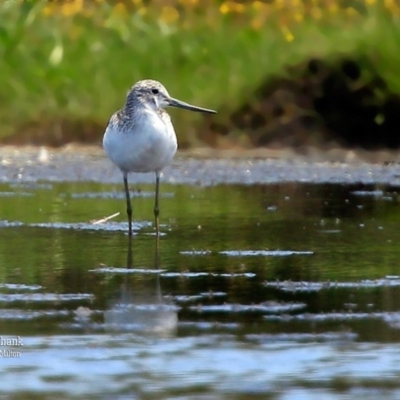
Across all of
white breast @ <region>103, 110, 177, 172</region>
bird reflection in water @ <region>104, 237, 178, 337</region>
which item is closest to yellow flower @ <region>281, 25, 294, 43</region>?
white breast @ <region>103, 110, 177, 172</region>

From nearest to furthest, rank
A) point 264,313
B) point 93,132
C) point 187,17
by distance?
point 264,313
point 93,132
point 187,17

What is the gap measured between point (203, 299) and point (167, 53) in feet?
29.8

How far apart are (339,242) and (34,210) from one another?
101 inches

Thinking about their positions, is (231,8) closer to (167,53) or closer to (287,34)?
(287,34)

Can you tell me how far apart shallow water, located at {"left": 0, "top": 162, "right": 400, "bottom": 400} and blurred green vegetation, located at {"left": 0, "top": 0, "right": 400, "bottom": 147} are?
3.90m

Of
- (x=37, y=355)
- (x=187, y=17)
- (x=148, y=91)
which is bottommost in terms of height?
(x=37, y=355)

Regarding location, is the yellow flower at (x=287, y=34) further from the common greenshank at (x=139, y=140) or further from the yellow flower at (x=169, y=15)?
the common greenshank at (x=139, y=140)

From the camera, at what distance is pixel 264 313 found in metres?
7.07

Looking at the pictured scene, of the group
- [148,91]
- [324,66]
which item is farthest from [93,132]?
[148,91]

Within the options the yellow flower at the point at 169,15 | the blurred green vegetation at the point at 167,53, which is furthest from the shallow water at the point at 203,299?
the yellow flower at the point at 169,15

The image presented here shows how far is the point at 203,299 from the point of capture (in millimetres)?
7430

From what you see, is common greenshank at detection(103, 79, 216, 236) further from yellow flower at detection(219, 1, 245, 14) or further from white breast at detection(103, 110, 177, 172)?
yellow flower at detection(219, 1, 245, 14)

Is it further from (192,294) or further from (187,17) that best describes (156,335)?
(187,17)

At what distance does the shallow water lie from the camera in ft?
19.3
